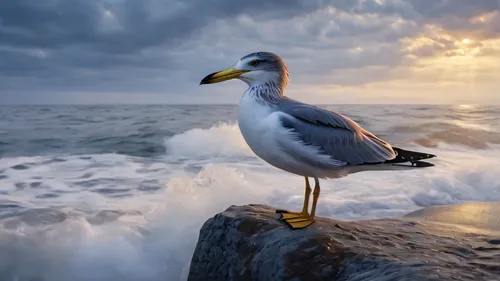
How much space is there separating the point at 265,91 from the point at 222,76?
38 centimetres

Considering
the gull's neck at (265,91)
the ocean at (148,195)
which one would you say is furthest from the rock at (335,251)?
the ocean at (148,195)

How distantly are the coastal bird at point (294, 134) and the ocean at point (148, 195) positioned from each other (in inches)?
121

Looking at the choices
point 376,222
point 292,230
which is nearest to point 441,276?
point 292,230

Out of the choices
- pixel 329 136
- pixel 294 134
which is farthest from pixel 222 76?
pixel 329 136

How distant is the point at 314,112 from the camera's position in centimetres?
426

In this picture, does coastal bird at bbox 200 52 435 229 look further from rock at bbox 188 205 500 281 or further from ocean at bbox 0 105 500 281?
ocean at bbox 0 105 500 281

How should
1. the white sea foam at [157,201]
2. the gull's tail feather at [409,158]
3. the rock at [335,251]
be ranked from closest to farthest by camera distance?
the rock at [335,251]
the gull's tail feather at [409,158]
the white sea foam at [157,201]

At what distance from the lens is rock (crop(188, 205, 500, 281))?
3199 mm

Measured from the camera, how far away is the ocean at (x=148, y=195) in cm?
709

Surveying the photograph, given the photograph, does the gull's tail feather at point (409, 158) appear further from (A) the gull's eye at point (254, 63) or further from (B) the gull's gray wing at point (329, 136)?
(A) the gull's eye at point (254, 63)

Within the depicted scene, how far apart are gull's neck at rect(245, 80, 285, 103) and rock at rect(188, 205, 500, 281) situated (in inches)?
40.3

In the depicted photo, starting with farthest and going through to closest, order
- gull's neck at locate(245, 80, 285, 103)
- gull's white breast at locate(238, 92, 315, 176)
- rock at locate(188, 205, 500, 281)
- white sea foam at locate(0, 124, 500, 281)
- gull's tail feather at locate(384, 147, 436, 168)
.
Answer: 1. white sea foam at locate(0, 124, 500, 281)
2. gull's tail feather at locate(384, 147, 436, 168)
3. gull's neck at locate(245, 80, 285, 103)
4. gull's white breast at locate(238, 92, 315, 176)
5. rock at locate(188, 205, 500, 281)

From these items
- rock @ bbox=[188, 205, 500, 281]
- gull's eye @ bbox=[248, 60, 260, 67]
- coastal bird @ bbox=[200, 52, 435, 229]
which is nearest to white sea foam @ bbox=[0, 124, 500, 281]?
rock @ bbox=[188, 205, 500, 281]

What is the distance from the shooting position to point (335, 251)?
11.6 feet
